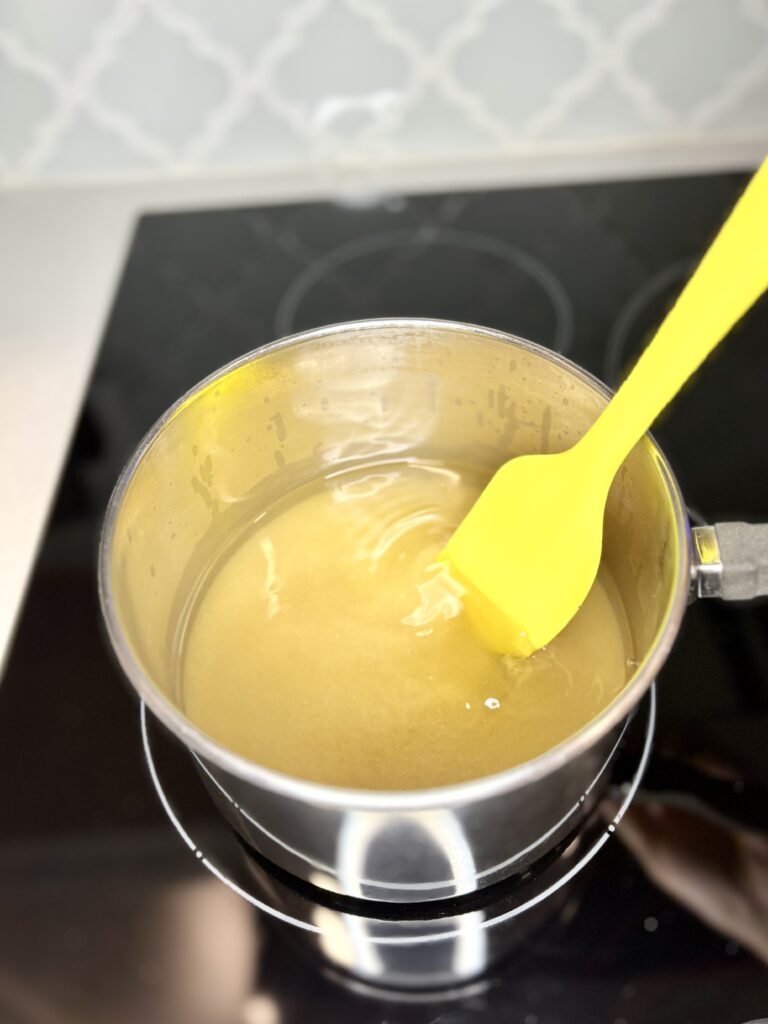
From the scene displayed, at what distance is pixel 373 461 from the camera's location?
0.83 m

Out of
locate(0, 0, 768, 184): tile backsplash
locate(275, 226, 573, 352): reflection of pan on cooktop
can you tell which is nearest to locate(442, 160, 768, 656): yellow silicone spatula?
locate(275, 226, 573, 352): reflection of pan on cooktop

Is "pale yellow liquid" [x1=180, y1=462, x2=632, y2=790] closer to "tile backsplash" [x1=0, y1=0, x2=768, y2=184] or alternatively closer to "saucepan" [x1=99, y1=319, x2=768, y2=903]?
"saucepan" [x1=99, y1=319, x2=768, y2=903]

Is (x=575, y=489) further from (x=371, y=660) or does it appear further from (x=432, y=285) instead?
(x=432, y=285)

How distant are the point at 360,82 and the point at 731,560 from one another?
0.71 m

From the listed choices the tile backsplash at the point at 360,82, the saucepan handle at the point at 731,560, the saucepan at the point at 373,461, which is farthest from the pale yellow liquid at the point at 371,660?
the tile backsplash at the point at 360,82

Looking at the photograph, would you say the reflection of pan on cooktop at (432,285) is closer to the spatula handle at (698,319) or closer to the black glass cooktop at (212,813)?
the black glass cooktop at (212,813)

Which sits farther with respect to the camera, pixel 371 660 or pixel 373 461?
pixel 373 461

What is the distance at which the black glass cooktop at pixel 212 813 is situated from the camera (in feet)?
1.91

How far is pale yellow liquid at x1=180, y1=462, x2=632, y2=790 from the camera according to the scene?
64 centimetres

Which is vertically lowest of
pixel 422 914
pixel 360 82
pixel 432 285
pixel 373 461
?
pixel 422 914

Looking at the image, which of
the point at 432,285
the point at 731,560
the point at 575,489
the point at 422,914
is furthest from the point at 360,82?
the point at 422,914

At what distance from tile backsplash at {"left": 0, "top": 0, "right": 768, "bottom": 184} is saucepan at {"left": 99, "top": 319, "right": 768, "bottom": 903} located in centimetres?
43

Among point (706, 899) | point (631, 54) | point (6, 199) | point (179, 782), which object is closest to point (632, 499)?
point (706, 899)

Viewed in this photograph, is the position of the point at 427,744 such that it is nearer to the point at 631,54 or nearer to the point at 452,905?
the point at 452,905
